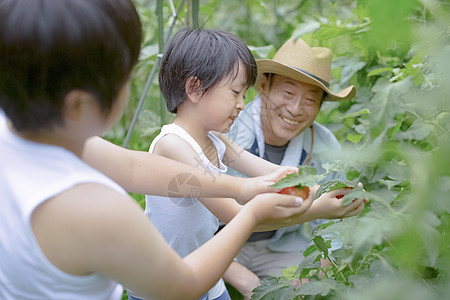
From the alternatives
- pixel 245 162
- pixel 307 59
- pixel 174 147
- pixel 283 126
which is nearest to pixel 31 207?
pixel 174 147

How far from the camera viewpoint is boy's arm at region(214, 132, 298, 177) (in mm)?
1745

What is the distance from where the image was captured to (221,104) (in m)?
1.65

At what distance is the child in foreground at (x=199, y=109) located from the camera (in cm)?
164

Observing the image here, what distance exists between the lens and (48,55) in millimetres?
849

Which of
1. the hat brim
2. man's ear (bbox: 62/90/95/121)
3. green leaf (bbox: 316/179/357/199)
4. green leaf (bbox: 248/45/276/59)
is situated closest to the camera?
man's ear (bbox: 62/90/95/121)

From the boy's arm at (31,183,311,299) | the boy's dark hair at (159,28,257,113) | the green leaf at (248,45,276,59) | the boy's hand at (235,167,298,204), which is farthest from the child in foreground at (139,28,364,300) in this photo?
the green leaf at (248,45,276,59)

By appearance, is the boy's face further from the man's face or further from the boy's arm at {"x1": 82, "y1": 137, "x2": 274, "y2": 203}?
the man's face

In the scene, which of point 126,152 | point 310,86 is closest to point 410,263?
point 126,152

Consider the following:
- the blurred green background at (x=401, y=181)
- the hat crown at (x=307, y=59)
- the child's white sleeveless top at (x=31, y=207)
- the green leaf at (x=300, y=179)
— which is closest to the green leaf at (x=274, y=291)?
the blurred green background at (x=401, y=181)

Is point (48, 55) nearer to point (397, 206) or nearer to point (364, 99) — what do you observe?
point (397, 206)

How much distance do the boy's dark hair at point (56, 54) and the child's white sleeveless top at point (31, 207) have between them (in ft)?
0.18

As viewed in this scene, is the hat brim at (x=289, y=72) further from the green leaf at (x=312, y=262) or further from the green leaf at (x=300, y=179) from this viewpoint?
the green leaf at (x=300, y=179)

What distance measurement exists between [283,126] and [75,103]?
1.48m

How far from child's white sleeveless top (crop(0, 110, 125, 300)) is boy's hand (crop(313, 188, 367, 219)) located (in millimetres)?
660
